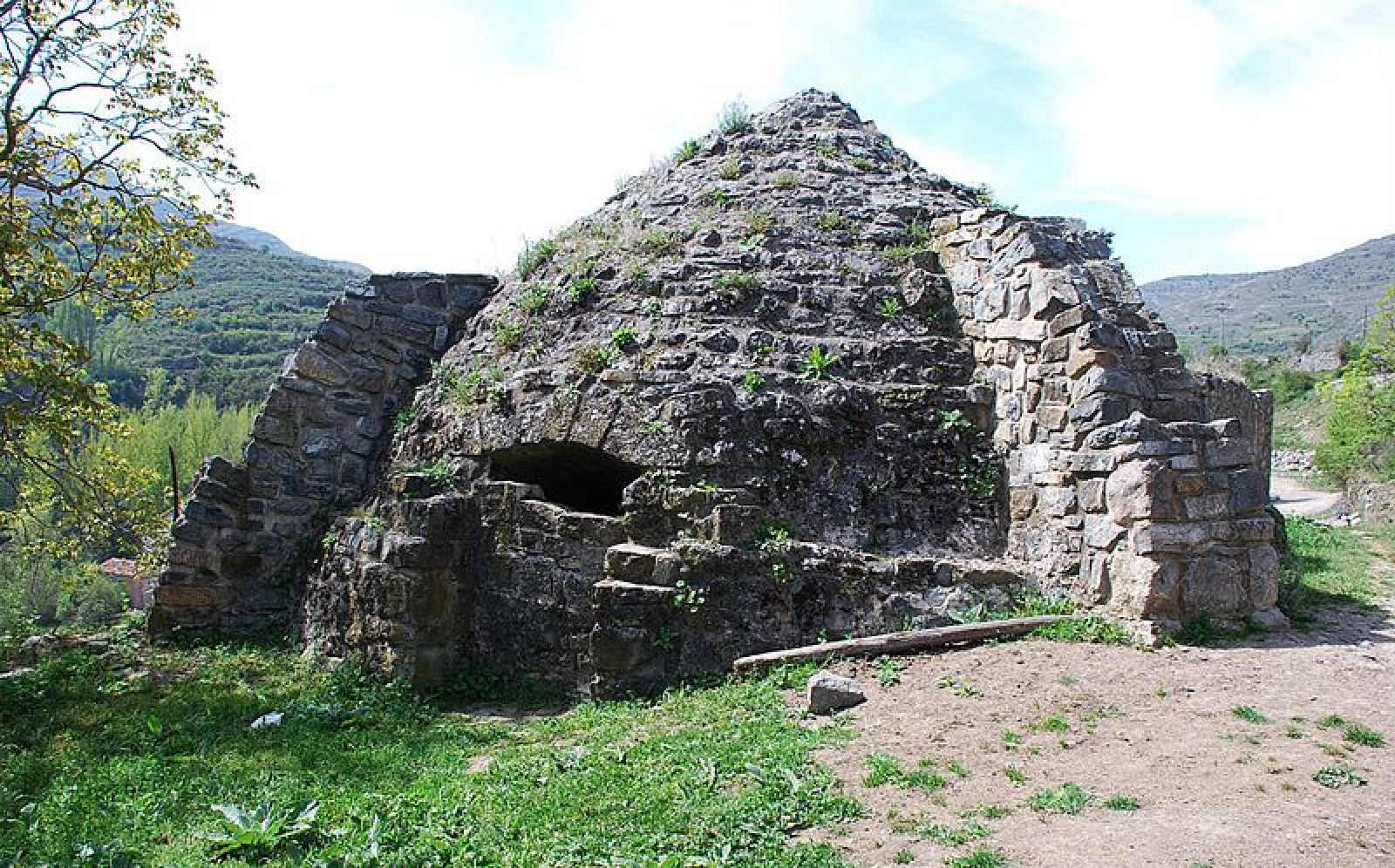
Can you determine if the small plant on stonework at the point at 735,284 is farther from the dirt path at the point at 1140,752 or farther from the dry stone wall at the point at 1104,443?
the dirt path at the point at 1140,752

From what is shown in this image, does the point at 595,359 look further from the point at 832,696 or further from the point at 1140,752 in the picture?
the point at 1140,752

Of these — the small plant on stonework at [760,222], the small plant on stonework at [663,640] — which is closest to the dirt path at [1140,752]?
the small plant on stonework at [663,640]

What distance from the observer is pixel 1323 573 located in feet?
30.6

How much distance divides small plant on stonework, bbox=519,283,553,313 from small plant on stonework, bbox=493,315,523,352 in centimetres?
19

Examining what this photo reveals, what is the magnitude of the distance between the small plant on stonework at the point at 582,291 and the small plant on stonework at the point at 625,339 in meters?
0.93

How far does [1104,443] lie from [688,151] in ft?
20.5

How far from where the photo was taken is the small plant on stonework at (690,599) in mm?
6652

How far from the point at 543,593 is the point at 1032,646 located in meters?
3.65

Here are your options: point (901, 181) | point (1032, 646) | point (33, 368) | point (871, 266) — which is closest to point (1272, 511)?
point (1032, 646)

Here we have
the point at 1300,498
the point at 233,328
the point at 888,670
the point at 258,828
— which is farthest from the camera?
the point at 233,328

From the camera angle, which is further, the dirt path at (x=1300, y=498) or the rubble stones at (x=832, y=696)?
the dirt path at (x=1300, y=498)

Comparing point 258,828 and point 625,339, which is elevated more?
point 625,339

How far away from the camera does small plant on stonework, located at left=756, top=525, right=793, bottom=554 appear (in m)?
6.83

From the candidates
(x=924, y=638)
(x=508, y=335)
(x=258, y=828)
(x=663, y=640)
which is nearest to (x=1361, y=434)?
(x=924, y=638)
